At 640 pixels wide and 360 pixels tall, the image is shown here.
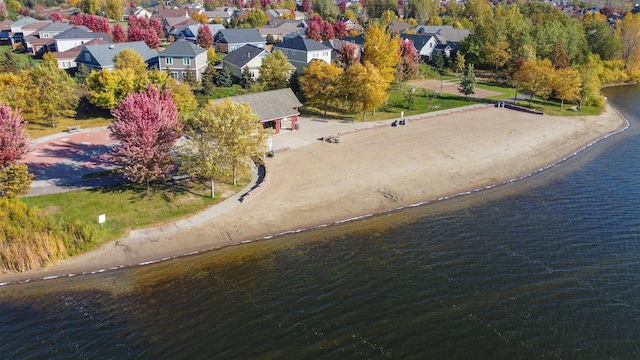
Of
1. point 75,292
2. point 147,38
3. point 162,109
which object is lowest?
point 75,292

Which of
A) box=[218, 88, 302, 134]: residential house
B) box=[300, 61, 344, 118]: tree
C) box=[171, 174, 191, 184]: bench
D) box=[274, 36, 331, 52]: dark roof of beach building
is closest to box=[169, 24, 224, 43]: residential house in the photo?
box=[274, 36, 331, 52]: dark roof of beach building

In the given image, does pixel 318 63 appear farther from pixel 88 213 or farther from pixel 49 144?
pixel 88 213

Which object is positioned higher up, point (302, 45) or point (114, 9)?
point (114, 9)

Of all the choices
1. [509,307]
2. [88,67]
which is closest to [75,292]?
[509,307]

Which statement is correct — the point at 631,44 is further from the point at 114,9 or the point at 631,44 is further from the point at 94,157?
the point at 114,9

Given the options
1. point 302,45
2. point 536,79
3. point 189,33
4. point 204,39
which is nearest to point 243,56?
point 302,45

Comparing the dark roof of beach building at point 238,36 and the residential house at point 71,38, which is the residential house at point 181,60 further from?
the residential house at point 71,38
